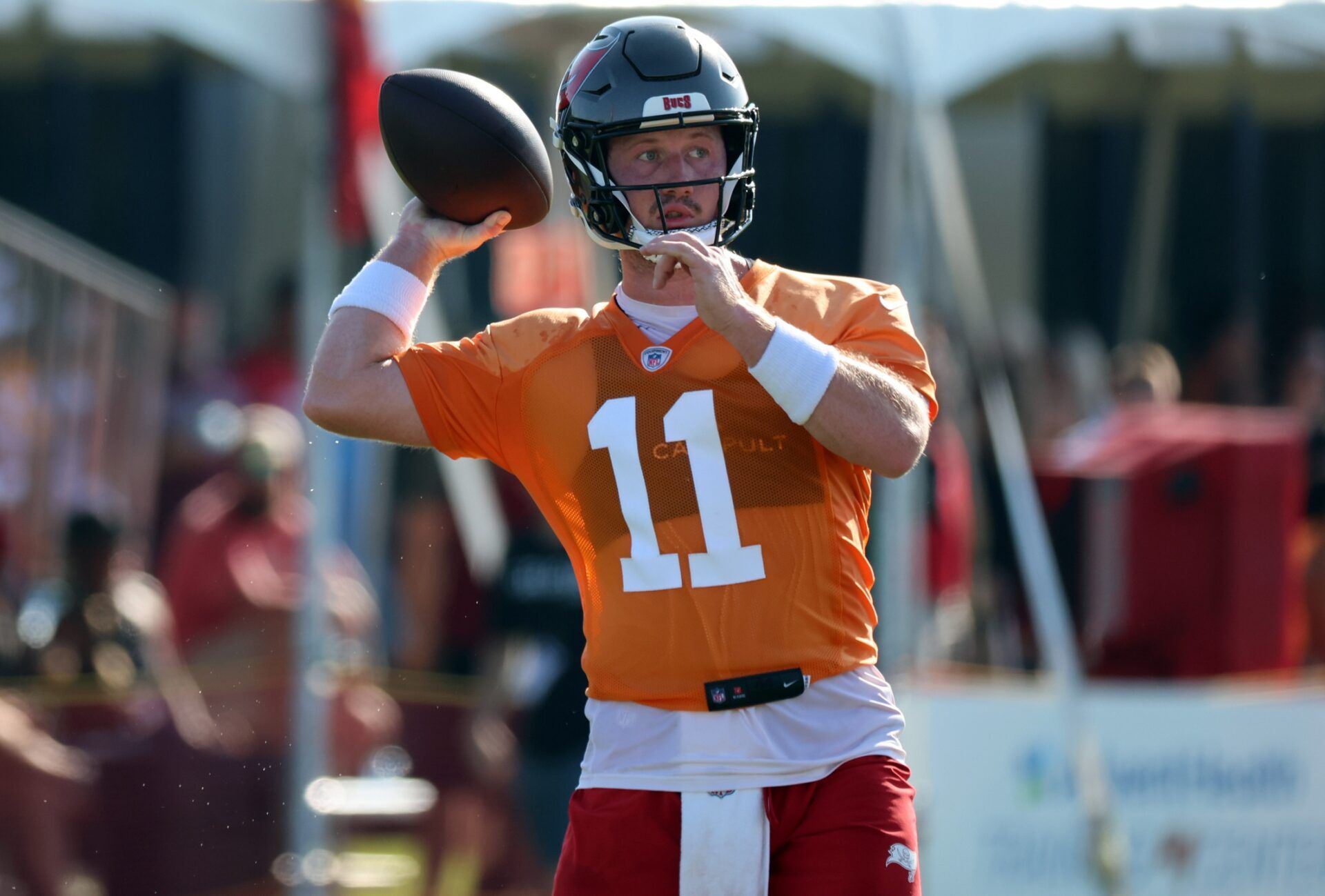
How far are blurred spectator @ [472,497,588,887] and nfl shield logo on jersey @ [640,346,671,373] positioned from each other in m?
3.18

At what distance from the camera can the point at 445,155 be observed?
307 cm

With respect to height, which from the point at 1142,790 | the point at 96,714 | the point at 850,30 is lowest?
the point at 1142,790

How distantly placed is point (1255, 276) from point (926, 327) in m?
1.73

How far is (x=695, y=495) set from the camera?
111 inches

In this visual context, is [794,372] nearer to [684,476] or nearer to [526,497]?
[684,476]

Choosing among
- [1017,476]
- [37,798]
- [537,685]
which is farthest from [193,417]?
[1017,476]

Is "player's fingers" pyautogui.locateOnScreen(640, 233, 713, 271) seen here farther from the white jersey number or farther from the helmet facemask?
the white jersey number

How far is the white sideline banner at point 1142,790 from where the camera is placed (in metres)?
6.15

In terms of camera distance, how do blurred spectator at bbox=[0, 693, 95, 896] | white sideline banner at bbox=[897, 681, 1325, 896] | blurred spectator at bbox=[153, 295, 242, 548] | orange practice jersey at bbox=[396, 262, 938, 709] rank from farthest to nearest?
blurred spectator at bbox=[153, 295, 242, 548], white sideline banner at bbox=[897, 681, 1325, 896], blurred spectator at bbox=[0, 693, 95, 896], orange practice jersey at bbox=[396, 262, 938, 709]

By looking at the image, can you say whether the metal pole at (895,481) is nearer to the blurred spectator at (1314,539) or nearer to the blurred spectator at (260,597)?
the blurred spectator at (1314,539)

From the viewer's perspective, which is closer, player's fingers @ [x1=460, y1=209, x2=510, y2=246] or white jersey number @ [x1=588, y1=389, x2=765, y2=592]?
white jersey number @ [x1=588, y1=389, x2=765, y2=592]

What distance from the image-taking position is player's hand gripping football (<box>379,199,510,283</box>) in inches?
→ 119

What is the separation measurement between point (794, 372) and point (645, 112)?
0.56 m

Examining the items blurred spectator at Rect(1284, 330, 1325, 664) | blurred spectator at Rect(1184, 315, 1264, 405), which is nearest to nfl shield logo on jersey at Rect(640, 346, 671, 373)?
blurred spectator at Rect(1284, 330, 1325, 664)
